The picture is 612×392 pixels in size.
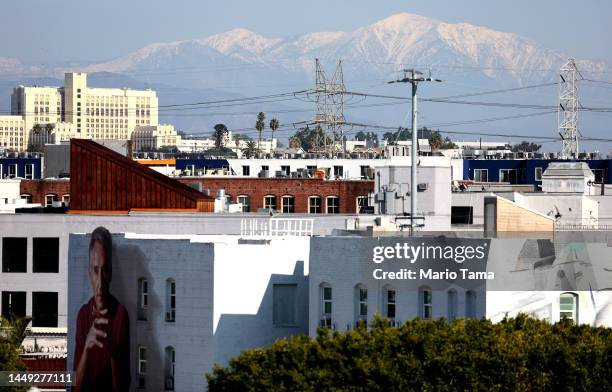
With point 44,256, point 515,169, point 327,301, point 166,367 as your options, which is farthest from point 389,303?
point 515,169

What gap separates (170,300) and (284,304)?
14.4 ft

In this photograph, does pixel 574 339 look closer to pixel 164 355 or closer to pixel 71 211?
pixel 164 355

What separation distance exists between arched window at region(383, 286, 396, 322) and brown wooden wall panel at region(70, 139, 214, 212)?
114 feet

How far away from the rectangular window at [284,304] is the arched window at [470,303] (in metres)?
9.39

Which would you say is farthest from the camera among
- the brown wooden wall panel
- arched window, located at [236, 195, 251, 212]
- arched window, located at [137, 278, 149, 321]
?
arched window, located at [236, 195, 251, 212]

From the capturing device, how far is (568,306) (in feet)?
180

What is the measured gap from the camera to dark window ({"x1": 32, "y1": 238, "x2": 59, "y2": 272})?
9112 centimetres

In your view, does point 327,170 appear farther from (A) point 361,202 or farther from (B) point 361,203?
(B) point 361,203

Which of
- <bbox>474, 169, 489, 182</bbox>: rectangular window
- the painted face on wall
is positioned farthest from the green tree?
<bbox>474, 169, 489, 182</bbox>: rectangular window

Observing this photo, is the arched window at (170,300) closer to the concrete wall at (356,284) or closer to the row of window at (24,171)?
the concrete wall at (356,284)

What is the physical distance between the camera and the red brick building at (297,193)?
128 metres

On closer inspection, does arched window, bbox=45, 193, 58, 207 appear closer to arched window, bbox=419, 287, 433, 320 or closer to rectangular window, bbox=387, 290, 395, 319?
rectangular window, bbox=387, 290, 395, 319

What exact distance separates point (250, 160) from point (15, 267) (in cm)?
6547

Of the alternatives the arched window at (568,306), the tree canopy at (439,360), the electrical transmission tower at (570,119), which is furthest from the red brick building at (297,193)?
the tree canopy at (439,360)
